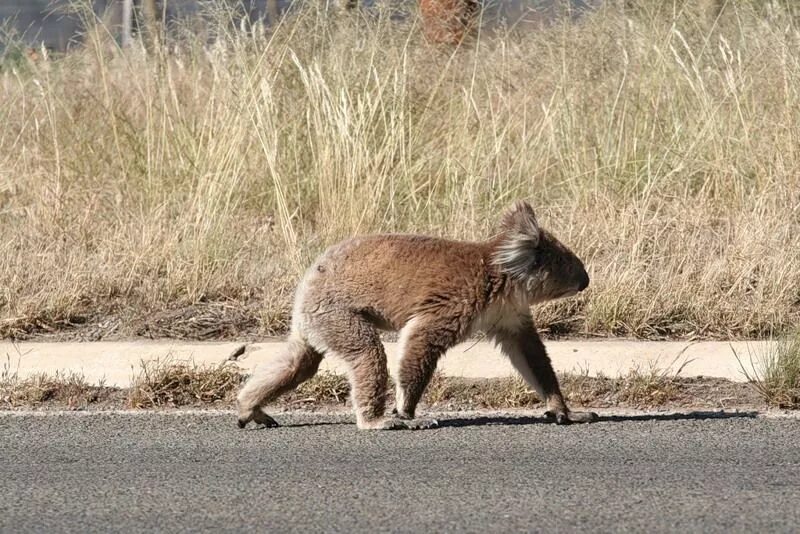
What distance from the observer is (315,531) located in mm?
4973

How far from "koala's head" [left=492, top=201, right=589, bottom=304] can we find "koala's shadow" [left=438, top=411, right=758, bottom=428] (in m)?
0.65

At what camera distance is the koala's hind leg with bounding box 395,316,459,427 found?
6.73 metres

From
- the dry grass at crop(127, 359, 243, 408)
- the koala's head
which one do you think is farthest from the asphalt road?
the koala's head

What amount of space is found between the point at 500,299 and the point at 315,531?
2360mm

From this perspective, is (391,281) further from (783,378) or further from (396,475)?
(783,378)

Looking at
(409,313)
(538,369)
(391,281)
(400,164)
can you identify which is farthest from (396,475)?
(400,164)

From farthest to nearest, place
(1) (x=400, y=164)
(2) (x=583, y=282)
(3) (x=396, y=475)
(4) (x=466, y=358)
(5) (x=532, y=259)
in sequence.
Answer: (1) (x=400, y=164), (4) (x=466, y=358), (2) (x=583, y=282), (5) (x=532, y=259), (3) (x=396, y=475)

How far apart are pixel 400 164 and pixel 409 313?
395 centimetres

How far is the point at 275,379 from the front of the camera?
22.6 feet

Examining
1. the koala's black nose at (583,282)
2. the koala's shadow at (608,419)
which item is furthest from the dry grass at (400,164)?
the koala's shadow at (608,419)

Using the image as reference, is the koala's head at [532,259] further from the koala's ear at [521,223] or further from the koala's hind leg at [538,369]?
the koala's hind leg at [538,369]

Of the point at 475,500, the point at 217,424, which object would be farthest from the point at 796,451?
the point at 217,424

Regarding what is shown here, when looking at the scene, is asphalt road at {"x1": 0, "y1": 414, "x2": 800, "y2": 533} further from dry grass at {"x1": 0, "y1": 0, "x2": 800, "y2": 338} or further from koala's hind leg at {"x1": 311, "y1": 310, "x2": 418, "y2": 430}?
dry grass at {"x1": 0, "y1": 0, "x2": 800, "y2": 338}

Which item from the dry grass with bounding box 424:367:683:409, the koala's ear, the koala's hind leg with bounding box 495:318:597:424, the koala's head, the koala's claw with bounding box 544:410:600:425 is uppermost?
the koala's ear
